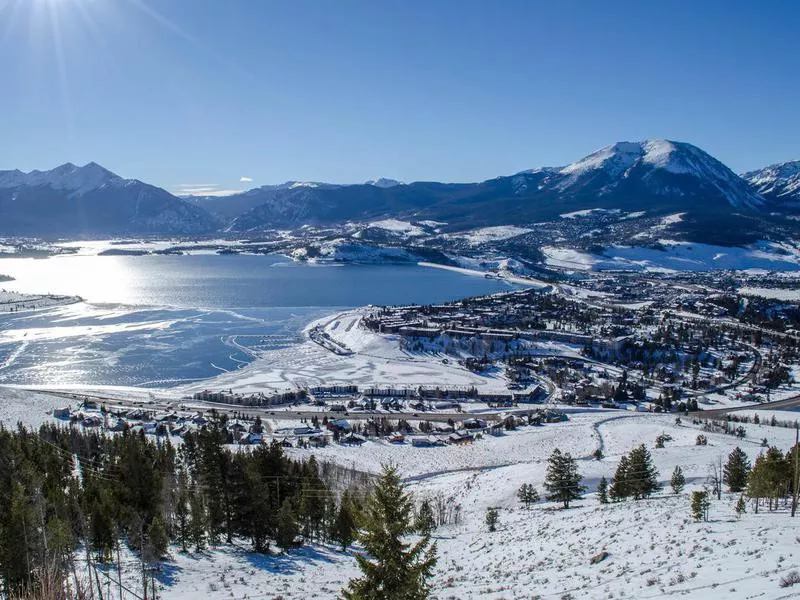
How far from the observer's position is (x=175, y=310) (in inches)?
3590

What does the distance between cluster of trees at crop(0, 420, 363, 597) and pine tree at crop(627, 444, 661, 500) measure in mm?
10499

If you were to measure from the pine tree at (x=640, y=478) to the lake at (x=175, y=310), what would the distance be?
131 feet

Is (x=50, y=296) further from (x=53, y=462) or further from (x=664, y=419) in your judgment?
(x=664, y=419)

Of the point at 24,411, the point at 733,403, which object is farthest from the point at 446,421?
the point at 24,411

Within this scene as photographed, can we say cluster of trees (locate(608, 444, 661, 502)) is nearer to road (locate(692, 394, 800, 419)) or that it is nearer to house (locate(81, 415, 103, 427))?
road (locate(692, 394, 800, 419))

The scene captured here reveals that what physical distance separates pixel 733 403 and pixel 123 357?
55.1 meters

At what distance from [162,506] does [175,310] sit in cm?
7479

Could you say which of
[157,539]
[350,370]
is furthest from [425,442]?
[157,539]

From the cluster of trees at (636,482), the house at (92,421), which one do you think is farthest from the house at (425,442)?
the house at (92,421)

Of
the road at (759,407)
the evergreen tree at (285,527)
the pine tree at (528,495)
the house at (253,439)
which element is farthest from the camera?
the road at (759,407)

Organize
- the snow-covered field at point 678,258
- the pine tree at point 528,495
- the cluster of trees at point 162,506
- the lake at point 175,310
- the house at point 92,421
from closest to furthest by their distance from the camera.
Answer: the cluster of trees at point 162,506 < the pine tree at point 528,495 < the house at point 92,421 < the lake at point 175,310 < the snow-covered field at point 678,258

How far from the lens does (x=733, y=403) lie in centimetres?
5022

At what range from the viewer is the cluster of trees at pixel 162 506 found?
15576mm

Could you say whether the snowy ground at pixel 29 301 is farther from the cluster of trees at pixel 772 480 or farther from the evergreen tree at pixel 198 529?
the cluster of trees at pixel 772 480
